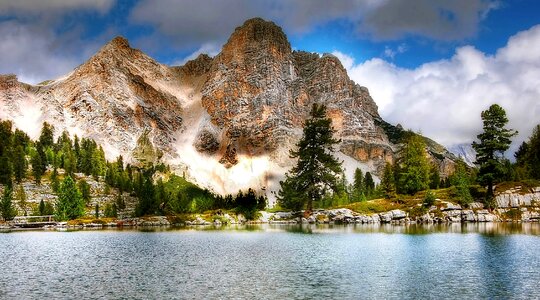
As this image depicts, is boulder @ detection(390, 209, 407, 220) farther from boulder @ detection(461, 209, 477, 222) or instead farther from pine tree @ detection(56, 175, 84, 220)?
pine tree @ detection(56, 175, 84, 220)

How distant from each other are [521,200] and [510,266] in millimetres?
78337

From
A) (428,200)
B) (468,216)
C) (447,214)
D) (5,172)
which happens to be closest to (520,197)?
(468,216)

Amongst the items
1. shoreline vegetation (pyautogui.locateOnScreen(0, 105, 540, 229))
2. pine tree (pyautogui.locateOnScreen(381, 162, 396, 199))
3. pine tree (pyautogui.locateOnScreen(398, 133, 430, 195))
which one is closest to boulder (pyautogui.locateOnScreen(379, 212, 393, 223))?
shoreline vegetation (pyautogui.locateOnScreen(0, 105, 540, 229))

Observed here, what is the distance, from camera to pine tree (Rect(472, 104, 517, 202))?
4478 inches

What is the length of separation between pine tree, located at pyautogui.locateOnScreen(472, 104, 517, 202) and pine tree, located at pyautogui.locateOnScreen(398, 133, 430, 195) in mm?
16711

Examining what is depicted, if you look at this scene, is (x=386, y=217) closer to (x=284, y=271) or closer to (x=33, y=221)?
(x=284, y=271)

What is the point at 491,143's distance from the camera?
374ft

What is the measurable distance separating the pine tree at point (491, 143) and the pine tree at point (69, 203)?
12437 centimetres

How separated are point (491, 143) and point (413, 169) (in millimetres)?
21387

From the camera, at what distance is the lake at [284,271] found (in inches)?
1326

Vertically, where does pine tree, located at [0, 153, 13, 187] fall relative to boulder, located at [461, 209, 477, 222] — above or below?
above

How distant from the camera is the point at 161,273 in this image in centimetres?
4294

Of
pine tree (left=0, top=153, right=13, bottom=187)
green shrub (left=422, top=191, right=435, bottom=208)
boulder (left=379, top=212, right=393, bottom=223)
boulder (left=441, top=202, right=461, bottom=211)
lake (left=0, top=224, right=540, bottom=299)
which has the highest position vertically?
pine tree (left=0, top=153, right=13, bottom=187)

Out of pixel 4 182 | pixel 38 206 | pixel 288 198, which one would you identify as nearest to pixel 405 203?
pixel 288 198
